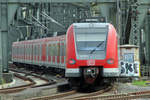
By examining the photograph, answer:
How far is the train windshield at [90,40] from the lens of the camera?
14594 millimetres

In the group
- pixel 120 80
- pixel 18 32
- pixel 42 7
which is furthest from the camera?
pixel 18 32

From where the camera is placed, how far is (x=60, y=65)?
2066cm

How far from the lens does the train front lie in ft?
47.5

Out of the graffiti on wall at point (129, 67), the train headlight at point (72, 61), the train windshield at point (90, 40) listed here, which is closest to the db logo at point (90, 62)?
the train windshield at point (90, 40)

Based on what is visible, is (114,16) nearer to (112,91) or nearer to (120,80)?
(120,80)

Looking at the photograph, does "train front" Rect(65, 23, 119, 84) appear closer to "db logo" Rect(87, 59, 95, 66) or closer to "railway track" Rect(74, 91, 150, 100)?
"db logo" Rect(87, 59, 95, 66)

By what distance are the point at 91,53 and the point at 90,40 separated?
22.2 inches

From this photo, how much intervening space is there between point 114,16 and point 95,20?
28.4 feet

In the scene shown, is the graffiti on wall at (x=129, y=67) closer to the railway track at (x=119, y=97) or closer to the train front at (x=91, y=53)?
the train front at (x=91, y=53)

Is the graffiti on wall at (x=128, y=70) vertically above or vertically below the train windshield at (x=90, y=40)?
below

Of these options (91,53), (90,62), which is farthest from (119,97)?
(91,53)

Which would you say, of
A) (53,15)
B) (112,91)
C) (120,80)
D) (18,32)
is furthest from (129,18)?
(18,32)

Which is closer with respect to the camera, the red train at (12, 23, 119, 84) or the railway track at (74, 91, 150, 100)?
the railway track at (74, 91, 150, 100)

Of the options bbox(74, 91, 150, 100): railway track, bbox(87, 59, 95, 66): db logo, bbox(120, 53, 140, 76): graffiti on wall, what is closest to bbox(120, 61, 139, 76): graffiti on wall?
bbox(120, 53, 140, 76): graffiti on wall
